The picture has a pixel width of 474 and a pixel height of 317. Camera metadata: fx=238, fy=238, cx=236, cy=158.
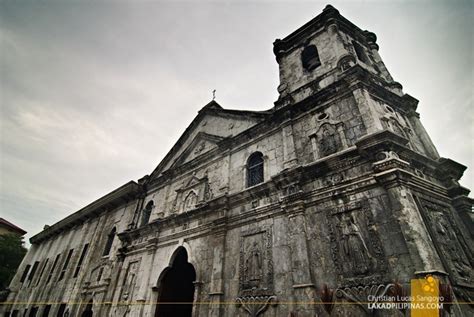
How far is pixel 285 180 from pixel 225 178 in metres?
3.27

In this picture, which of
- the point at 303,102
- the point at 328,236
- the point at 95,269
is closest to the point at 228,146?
the point at 303,102

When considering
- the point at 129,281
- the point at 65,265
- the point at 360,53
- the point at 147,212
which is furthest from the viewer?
the point at 65,265

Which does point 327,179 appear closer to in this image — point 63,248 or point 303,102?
point 303,102

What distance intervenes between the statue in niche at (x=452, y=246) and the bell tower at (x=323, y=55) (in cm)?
517

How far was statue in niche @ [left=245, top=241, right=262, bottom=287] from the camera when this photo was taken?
23.7 feet

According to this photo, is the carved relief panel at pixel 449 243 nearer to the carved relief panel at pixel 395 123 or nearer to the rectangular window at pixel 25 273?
the carved relief panel at pixel 395 123

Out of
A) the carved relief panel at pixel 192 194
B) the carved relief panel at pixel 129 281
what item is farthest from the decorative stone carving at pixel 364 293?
the carved relief panel at pixel 129 281

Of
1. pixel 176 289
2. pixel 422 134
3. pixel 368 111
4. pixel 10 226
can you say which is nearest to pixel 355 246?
pixel 368 111

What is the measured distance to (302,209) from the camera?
22.8ft

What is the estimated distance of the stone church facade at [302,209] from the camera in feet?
17.8

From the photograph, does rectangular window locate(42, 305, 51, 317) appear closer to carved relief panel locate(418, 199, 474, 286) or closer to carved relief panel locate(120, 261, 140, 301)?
carved relief panel locate(120, 261, 140, 301)

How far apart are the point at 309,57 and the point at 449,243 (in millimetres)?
8506

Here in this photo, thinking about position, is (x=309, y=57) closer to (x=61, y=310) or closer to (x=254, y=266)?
(x=254, y=266)

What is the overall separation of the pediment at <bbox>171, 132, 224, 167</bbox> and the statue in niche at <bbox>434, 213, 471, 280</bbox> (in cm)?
846
